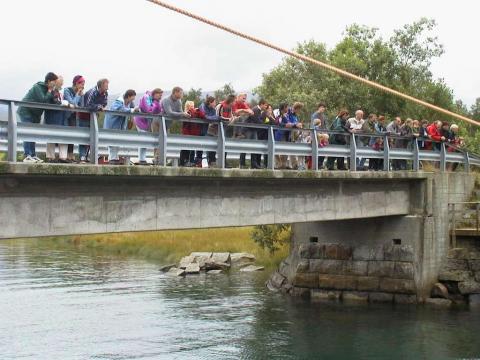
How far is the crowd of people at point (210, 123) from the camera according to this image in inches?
595

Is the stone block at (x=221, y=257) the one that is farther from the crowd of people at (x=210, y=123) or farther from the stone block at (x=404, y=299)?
the stone block at (x=404, y=299)

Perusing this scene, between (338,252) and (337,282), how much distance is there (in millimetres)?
886

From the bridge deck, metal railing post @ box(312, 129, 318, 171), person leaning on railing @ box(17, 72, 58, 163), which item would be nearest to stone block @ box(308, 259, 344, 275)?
the bridge deck

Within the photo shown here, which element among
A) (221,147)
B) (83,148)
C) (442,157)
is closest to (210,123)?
(221,147)

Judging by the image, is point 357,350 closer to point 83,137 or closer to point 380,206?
point 380,206

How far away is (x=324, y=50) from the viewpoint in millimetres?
54094

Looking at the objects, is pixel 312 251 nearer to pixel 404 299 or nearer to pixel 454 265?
pixel 404 299

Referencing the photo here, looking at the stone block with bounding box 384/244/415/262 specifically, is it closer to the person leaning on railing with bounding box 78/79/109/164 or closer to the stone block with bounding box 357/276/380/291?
the stone block with bounding box 357/276/380/291

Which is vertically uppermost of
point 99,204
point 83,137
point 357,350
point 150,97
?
point 150,97


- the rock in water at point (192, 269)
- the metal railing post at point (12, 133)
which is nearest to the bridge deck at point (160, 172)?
the metal railing post at point (12, 133)

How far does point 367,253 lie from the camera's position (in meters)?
26.2

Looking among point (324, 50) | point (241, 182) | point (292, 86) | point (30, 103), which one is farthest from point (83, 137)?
point (324, 50)

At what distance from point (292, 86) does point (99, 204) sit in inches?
1399

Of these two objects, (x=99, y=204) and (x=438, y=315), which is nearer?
(x=99, y=204)
